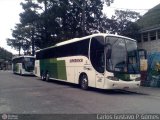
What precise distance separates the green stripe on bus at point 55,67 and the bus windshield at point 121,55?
6.41 m

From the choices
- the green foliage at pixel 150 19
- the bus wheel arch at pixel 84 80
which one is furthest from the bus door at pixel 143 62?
the green foliage at pixel 150 19

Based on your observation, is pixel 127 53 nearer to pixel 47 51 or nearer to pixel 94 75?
pixel 94 75

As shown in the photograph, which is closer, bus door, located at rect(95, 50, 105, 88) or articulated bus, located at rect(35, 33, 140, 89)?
articulated bus, located at rect(35, 33, 140, 89)

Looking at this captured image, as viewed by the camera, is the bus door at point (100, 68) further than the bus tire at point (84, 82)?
No

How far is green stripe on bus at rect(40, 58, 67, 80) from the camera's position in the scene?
72.8 ft

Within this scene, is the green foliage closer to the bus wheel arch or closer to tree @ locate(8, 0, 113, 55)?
tree @ locate(8, 0, 113, 55)

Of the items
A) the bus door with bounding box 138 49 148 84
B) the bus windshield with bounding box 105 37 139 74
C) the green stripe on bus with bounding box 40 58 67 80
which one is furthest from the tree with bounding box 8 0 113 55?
the bus windshield with bounding box 105 37 139 74

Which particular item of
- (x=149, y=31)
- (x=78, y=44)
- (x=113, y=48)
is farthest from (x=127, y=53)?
(x=149, y=31)

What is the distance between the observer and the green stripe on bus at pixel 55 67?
22203mm

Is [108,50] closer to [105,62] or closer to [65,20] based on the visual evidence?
[105,62]

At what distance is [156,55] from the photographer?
20797 mm

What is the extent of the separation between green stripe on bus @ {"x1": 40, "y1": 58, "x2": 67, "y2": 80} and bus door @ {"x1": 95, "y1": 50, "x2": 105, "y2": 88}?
5378 mm

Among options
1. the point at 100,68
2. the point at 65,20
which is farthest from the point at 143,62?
the point at 65,20

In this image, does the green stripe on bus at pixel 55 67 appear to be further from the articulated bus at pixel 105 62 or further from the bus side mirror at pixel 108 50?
the bus side mirror at pixel 108 50
